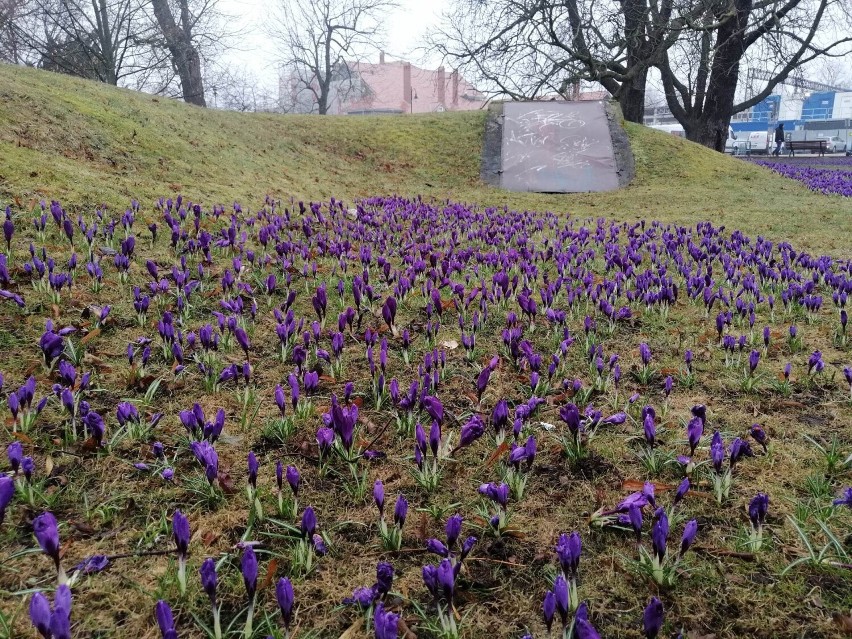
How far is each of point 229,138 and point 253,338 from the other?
10848 mm

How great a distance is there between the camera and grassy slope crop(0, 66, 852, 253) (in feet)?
25.6

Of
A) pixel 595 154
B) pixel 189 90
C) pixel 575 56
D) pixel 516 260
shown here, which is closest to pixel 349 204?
pixel 516 260

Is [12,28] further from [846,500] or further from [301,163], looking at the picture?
[846,500]

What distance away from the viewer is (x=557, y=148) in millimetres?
16391

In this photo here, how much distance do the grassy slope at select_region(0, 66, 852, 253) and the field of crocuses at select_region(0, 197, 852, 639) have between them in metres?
3.75

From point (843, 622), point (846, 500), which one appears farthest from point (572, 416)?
point (843, 622)

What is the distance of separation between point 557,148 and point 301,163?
7412 mm

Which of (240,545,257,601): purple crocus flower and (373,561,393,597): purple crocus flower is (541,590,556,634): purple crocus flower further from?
(240,545,257,601): purple crocus flower

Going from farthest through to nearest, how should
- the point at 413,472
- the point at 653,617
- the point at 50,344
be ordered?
the point at 50,344 < the point at 413,472 < the point at 653,617

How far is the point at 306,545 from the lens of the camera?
1.94 meters

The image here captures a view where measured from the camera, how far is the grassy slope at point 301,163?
7809mm

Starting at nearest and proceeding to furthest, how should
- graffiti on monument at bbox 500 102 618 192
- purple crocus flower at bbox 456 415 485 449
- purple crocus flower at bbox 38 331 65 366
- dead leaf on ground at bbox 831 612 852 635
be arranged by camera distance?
dead leaf on ground at bbox 831 612 852 635, purple crocus flower at bbox 456 415 485 449, purple crocus flower at bbox 38 331 65 366, graffiti on monument at bbox 500 102 618 192

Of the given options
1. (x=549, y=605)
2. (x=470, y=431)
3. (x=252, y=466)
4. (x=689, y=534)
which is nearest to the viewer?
(x=549, y=605)

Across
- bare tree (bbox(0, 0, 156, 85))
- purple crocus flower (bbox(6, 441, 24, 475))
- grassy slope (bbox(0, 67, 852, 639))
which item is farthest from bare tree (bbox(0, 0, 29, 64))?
purple crocus flower (bbox(6, 441, 24, 475))
